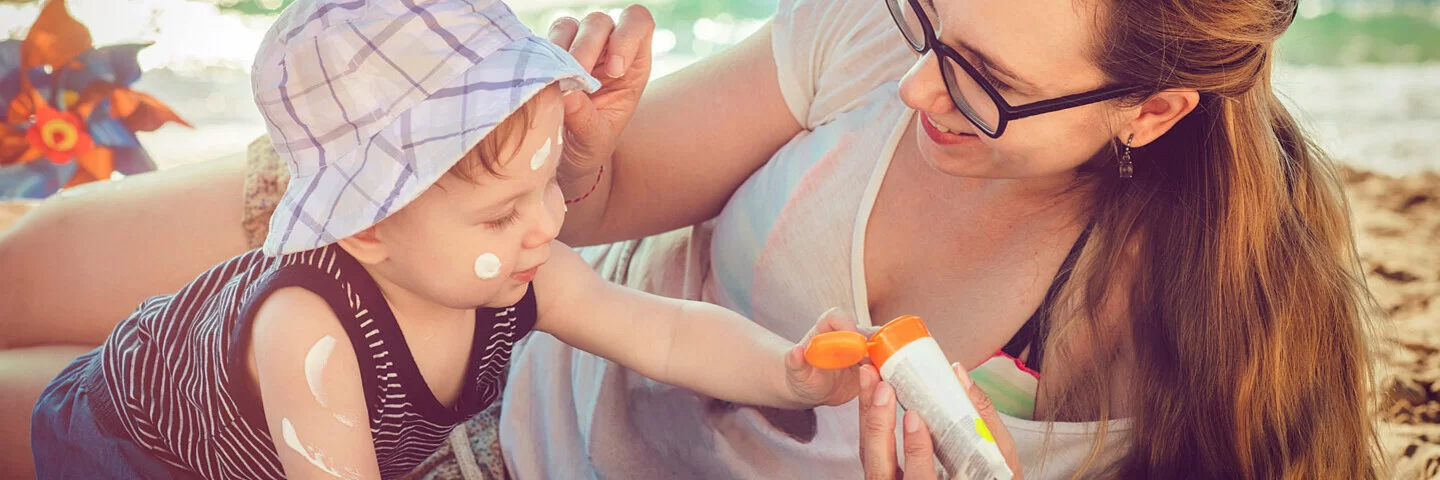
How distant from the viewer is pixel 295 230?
2.84 feet

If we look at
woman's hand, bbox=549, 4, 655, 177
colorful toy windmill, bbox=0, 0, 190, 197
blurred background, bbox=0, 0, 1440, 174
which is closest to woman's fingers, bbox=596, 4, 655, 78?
woman's hand, bbox=549, 4, 655, 177

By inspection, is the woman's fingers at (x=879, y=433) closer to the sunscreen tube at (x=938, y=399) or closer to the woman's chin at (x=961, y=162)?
the sunscreen tube at (x=938, y=399)

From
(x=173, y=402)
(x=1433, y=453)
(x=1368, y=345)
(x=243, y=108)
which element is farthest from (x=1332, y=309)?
(x=243, y=108)

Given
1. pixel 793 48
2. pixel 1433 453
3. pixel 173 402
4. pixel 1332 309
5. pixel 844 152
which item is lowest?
pixel 1433 453

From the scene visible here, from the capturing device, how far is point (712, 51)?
13.5 feet

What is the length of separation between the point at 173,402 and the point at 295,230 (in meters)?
0.34

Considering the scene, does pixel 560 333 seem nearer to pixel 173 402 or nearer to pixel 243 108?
pixel 173 402

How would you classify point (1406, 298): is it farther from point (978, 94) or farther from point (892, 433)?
point (892, 433)

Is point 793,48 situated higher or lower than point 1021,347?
higher

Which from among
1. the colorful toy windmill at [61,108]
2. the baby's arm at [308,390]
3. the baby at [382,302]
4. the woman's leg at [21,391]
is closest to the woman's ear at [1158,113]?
the baby at [382,302]

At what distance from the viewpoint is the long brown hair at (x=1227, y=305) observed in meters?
1.18

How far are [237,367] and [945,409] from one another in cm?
65

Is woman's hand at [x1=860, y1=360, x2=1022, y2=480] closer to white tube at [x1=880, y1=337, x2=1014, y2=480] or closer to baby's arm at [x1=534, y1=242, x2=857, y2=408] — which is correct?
white tube at [x1=880, y1=337, x2=1014, y2=480]

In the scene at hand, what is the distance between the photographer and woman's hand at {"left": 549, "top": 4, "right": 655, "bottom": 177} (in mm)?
1159
